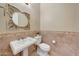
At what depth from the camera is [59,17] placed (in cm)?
140

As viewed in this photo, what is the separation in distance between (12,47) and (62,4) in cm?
64

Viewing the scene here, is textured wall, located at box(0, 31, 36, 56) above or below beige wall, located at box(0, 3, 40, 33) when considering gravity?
below

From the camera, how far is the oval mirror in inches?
54.4

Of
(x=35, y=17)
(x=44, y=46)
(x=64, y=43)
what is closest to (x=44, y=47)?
(x=44, y=46)

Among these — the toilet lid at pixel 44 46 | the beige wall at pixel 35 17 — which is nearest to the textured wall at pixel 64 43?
the toilet lid at pixel 44 46

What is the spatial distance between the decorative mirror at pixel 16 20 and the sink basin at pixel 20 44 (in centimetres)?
12

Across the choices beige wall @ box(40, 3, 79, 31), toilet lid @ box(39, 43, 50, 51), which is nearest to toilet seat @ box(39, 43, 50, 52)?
toilet lid @ box(39, 43, 50, 51)

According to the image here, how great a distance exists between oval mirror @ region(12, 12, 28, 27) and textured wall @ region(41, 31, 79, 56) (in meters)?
0.25

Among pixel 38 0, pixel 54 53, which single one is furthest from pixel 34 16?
pixel 54 53

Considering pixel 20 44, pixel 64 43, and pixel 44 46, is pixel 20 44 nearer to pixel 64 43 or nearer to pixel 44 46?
pixel 44 46

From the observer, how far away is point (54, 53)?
1.40 m

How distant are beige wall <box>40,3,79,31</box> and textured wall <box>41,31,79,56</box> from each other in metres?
0.05

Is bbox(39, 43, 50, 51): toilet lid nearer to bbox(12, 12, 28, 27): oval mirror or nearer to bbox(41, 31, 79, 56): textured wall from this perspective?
bbox(41, 31, 79, 56): textured wall

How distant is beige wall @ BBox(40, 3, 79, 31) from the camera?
1.40 meters
